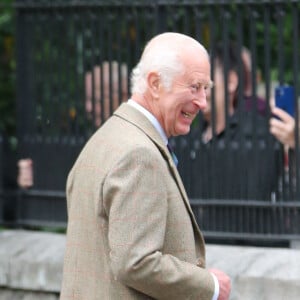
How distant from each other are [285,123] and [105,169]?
2.19 meters

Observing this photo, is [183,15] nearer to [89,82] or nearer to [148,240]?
[89,82]

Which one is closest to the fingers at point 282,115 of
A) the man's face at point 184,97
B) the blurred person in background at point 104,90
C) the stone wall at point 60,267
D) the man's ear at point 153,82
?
the stone wall at point 60,267

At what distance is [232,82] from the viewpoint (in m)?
5.88

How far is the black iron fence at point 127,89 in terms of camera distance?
5.67 metres

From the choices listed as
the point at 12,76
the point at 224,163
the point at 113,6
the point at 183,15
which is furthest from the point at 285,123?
the point at 12,76

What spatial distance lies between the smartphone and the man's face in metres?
1.85

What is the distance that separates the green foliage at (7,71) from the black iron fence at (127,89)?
171 centimetres

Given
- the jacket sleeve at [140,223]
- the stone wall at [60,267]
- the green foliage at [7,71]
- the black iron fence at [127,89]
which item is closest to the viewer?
the jacket sleeve at [140,223]

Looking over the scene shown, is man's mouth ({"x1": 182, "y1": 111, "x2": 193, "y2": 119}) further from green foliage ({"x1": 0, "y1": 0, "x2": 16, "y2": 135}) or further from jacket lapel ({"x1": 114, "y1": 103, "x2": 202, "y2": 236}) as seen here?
green foliage ({"x1": 0, "y1": 0, "x2": 16, "y2": 135})

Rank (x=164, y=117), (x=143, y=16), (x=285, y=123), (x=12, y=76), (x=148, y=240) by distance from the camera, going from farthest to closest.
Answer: (x=12, y=76) → (x=143, y=16) → (x=285, y=123) → (x=164, y=117) → (x=148, y=240)

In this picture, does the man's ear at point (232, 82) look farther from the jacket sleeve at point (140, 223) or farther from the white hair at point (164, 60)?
the jacket sleeve at point (140, 223)

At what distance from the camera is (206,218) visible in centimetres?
586

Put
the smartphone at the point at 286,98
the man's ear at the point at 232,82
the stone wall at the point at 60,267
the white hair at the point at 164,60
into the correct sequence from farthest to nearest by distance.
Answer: the man's ear at the point at 232,82 < the smartphone at the point at 286,98 < the stone wall at the point at 60,267 < the white hair at the point at 164,60

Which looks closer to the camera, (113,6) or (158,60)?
(158,60)
